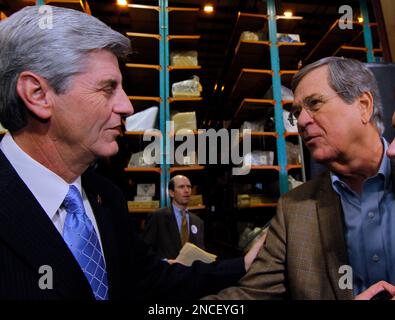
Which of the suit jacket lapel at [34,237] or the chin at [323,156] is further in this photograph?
the chin at [323,156]

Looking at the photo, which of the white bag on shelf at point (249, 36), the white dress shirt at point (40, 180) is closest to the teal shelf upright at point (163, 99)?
the white bag on shelf at point (249, 36)

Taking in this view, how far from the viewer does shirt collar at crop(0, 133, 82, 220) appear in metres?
0.76

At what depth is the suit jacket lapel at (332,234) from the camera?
1014 mm

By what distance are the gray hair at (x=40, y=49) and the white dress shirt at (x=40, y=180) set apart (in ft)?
0.22

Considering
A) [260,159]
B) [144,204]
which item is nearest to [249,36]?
[260,159]

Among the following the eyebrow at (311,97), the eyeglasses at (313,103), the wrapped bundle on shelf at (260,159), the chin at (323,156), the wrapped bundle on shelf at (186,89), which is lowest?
the chin at (323,156)

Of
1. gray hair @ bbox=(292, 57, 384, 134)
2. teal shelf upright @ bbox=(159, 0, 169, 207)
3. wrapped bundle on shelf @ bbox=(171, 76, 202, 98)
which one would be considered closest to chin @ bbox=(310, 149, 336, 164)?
gray hair @ bbox=(292, 57, 384, 134)

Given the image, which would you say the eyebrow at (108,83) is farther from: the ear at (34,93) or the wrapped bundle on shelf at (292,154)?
the wrapped bundle on shelf at (292,154)

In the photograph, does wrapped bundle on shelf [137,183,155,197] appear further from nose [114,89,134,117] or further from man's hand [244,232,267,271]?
nose [114,89,134,117]

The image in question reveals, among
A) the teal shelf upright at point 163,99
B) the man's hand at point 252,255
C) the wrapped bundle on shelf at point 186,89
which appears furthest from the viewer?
the wrapped bundle on shelf at point 186,89

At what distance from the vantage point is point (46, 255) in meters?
0.67

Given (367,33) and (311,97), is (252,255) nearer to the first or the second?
(311,97)

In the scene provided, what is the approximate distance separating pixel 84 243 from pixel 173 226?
2.54 m
